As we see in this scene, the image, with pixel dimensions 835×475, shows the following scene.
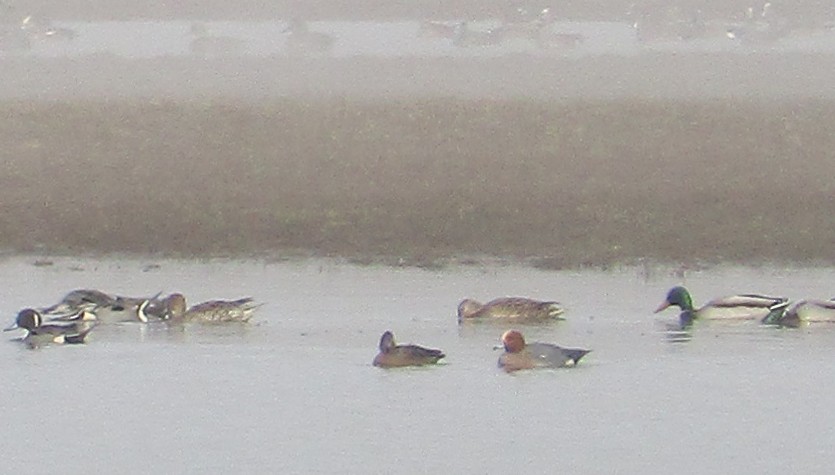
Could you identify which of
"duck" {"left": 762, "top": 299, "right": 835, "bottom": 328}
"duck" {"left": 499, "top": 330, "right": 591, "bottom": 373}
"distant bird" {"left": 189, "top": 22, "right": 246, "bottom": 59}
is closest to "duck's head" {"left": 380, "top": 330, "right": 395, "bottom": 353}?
"duck" {"left": 499, "top": 330, "right": 591, "bottom": 373}

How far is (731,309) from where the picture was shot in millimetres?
16281

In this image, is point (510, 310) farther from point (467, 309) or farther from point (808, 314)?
point (808, 314)

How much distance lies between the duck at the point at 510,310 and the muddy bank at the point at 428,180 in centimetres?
258

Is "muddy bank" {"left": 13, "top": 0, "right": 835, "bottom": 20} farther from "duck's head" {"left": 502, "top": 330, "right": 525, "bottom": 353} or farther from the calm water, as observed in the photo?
"duck's head" {"left": 502, "top": 330, "right": 525, "bottom": 353}

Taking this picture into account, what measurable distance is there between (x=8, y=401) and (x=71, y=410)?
0.50 meters

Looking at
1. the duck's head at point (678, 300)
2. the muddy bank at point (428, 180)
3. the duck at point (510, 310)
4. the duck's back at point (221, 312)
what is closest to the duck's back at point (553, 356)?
the duck at point (510, 310)

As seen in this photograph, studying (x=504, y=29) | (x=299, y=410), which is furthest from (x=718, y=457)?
(x=504, y=29)

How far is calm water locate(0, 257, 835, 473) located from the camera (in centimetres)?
1210

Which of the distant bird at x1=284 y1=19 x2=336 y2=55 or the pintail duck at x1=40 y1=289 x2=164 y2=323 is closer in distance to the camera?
the pintail duck at x1=40 y1=289 x2=164 y2=323

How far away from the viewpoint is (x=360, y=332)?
1588 centimetres

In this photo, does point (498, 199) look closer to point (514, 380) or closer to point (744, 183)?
point (744, 183)

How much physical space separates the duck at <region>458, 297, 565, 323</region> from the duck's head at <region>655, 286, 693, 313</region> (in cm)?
79

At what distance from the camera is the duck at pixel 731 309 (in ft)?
53.1

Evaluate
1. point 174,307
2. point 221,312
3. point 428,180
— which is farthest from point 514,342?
point 428,180
